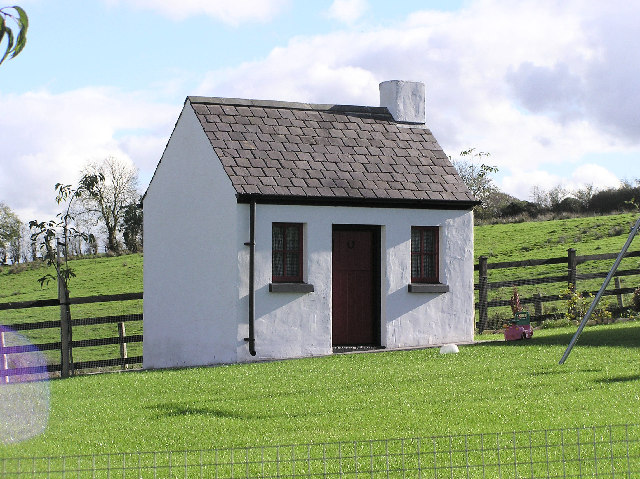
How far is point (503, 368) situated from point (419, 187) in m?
6.42

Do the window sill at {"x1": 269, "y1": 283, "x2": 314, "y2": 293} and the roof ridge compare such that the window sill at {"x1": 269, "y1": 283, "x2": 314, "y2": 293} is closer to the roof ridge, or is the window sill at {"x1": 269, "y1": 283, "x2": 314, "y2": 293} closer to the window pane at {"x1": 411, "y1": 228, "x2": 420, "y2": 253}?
the window pane at {"x1": 411, "y1": 228, "x2": 420, "y2": 253}

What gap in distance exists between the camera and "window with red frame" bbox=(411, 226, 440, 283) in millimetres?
20125

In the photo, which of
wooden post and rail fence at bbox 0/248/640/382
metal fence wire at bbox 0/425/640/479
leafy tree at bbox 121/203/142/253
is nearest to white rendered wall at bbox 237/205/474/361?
wooden post and rail fence at bbox 0/248/640/382

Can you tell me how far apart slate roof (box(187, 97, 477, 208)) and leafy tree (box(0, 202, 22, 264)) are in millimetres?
29412

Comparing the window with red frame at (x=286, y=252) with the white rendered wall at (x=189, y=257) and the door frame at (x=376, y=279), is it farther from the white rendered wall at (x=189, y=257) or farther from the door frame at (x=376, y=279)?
the door frame at (x=376, y=279)

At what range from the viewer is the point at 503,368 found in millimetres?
14539

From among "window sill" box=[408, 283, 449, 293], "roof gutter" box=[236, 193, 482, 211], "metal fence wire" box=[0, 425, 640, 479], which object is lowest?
"metal fence wire" box=[0, 425, 640, 479]

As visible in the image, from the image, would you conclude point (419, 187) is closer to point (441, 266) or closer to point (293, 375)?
point (441, 266)

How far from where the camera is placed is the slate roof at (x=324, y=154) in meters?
18.6

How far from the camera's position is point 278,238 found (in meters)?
18.6

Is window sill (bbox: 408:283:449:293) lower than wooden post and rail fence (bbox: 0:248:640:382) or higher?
higher

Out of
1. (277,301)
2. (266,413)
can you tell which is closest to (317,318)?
(277,301)

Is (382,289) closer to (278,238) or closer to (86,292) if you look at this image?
(278,238)

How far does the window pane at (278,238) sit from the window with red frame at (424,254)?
3.22 m
